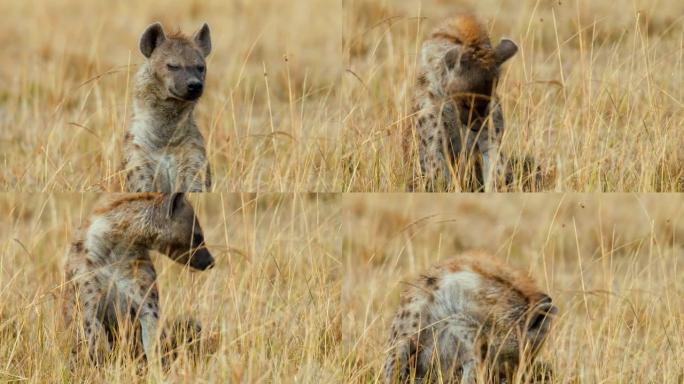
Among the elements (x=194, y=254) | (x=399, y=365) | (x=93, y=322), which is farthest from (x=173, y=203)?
(x=399, y=365)

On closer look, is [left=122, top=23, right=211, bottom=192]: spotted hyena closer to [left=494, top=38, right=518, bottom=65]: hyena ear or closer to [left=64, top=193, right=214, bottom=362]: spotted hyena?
[left=64, top=193, right=214, bottom=362]: spotted hyena

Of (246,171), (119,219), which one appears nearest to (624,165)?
(246,171)

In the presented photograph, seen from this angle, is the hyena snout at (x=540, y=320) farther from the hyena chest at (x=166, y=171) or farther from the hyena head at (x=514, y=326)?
the hyena chest at (x=166, y=171)

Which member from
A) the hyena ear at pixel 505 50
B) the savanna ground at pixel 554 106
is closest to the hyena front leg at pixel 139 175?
the savanna ground at pixel 554 106

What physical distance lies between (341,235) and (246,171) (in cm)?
49

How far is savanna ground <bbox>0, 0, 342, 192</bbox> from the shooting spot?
640cm

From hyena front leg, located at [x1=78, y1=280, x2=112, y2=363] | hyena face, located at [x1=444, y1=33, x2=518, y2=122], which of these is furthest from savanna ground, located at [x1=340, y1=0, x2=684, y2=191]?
hyena front leg, located at [x1=78, y1=280, x2=112, y2=363]

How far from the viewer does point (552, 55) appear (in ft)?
22.4

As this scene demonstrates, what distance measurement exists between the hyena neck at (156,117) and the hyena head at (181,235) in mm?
305

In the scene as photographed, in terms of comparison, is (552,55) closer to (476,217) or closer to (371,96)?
(371,96)

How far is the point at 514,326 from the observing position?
5496 mm

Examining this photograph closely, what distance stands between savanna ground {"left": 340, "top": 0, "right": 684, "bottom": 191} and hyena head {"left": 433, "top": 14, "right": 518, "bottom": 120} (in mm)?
156

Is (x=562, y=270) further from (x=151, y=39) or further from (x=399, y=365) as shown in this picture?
A: (x=151, y=39)

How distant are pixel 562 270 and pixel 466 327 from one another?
1.49 meters
